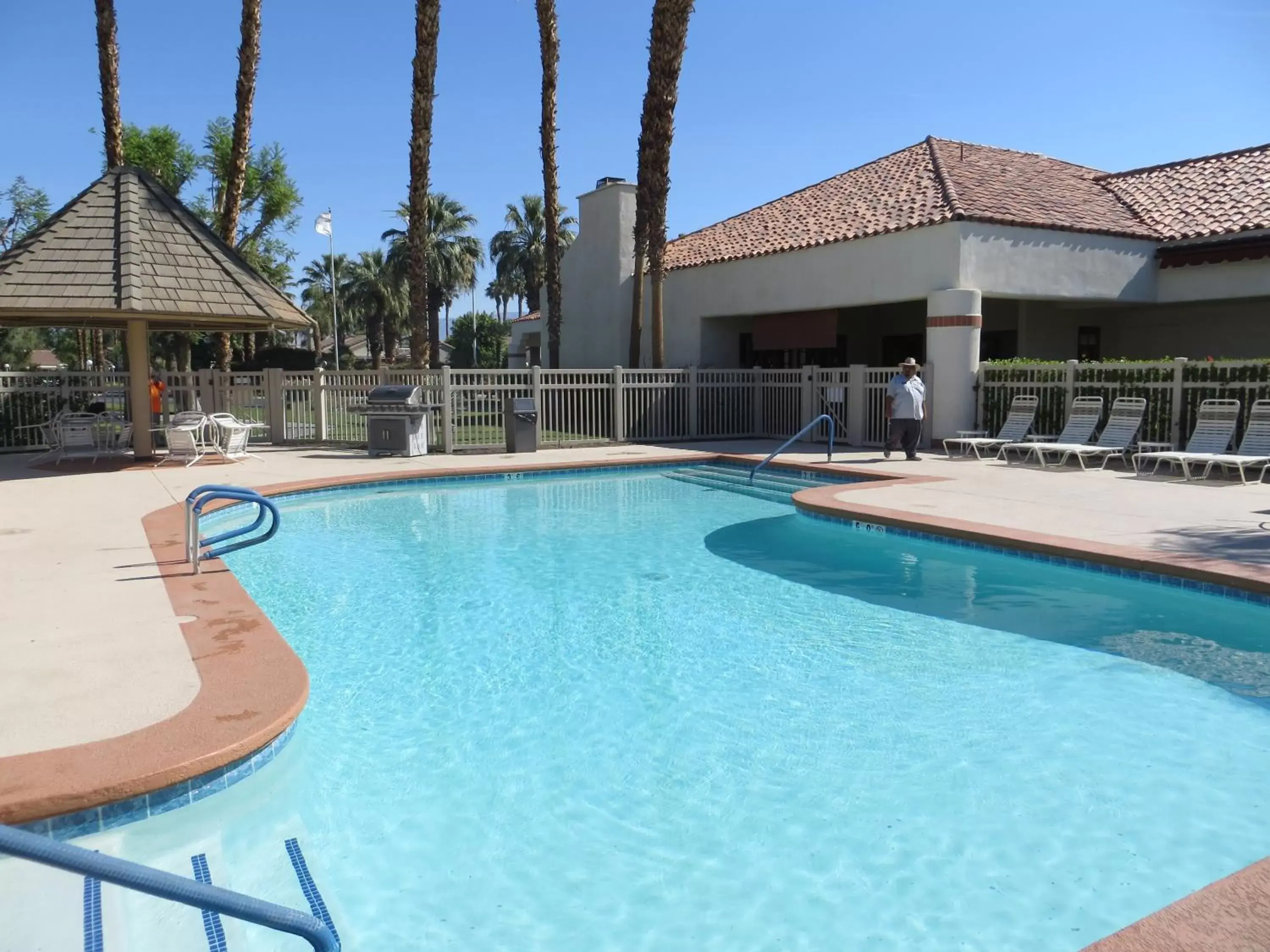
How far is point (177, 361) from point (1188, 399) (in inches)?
1477

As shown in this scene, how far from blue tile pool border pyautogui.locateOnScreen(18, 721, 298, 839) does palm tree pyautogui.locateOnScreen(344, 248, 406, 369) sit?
4933 centimetres

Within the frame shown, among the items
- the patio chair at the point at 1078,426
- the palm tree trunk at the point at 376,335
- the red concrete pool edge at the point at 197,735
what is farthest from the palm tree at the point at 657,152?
the palm tree trunk at the point at 376,335

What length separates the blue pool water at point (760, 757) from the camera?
3.32 meters

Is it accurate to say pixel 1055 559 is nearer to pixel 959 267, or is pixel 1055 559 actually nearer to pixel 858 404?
pixel 959 267

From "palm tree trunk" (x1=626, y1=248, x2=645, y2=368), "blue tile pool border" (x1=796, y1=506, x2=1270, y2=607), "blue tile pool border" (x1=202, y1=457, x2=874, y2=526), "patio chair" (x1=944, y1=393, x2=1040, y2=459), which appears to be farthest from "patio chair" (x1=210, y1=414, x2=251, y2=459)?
"patio chair" (x1=944, y1=393, x2=1040, y2=459)

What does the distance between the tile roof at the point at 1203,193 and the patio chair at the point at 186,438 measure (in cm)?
1924

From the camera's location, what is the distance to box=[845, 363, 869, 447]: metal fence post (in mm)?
18359

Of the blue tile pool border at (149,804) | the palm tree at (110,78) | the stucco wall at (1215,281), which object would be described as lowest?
the blue tile pool border at (149,804)

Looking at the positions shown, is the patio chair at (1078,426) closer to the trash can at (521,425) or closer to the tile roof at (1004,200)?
the tile roof at (1004,200)

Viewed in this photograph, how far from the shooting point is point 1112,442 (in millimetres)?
14250

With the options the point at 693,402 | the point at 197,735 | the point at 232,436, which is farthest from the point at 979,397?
the point at 197,735

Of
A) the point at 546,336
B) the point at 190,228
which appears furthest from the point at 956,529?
the point at 546,336

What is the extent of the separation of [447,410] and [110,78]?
9.83 meters

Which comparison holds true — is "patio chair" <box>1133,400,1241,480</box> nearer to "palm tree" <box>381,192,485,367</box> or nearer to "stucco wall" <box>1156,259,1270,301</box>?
"stucco wall" <box>1156,259,1270,301</box>
